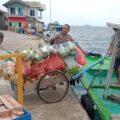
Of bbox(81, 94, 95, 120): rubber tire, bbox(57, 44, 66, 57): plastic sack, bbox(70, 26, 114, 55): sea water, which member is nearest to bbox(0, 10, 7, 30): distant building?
bbox(70, 26, 114, 55): sea water

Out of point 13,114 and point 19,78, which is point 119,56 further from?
point 13,114

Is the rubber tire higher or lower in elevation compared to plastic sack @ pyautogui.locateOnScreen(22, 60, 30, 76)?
lower

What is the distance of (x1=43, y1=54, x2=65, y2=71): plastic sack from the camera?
7.24 metres

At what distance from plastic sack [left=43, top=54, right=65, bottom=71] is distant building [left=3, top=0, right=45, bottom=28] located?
148 feet

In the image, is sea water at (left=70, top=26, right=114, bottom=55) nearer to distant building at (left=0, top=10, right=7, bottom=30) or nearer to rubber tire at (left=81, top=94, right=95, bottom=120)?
rubber tire at (left=81, top=94, right=95, bottom=120)

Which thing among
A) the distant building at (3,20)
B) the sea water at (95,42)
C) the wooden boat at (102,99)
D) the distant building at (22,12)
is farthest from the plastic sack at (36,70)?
the distant building at (3,20)

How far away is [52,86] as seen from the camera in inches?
293

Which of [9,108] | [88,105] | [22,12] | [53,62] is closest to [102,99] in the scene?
[88,105]

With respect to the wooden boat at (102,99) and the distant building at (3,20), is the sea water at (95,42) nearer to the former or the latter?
the wooden boat at (102,99)

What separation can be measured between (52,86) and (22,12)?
52061 mm

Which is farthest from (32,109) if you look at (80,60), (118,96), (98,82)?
(98,82)

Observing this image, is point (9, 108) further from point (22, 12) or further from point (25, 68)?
point (22, 12)

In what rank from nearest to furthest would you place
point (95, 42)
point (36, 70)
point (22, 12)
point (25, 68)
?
point (25, 68) < point (36, 70) < point (95, 42) < point (22, 12)

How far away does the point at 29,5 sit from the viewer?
61.2 metres
